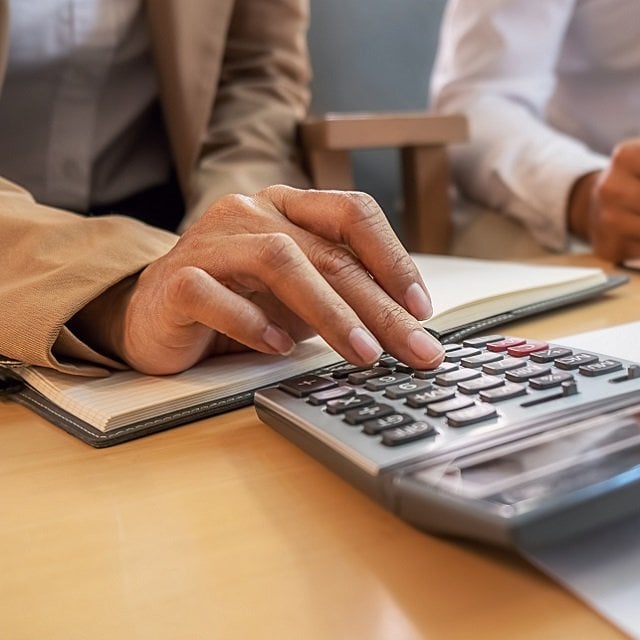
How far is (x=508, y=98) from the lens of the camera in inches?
42.9

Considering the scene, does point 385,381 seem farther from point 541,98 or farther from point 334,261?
point 541,98

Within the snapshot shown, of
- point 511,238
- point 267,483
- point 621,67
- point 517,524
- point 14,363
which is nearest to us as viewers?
point 517,524

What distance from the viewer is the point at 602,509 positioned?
240mm

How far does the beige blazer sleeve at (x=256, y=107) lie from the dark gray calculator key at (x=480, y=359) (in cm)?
46

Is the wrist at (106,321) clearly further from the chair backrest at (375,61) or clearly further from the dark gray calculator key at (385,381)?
the chair backrest at (375,61)

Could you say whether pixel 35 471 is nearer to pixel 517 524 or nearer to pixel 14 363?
pixel 14 363

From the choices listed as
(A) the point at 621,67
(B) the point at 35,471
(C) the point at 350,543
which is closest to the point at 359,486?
(C) the point at 350,543

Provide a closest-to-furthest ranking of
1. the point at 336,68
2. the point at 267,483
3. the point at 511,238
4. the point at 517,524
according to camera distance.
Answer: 1. the point at 517,524
2. the point at 267,483
3. the point at 511,238
4. the point at 336,68

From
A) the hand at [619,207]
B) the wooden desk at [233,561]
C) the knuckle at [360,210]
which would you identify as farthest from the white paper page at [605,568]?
the hand at [619,207]

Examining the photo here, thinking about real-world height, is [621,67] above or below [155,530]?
above

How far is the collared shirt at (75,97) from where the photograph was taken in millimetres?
788

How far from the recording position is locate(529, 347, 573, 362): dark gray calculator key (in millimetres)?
375

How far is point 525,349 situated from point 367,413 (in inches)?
4.4

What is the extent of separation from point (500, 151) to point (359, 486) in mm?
774
